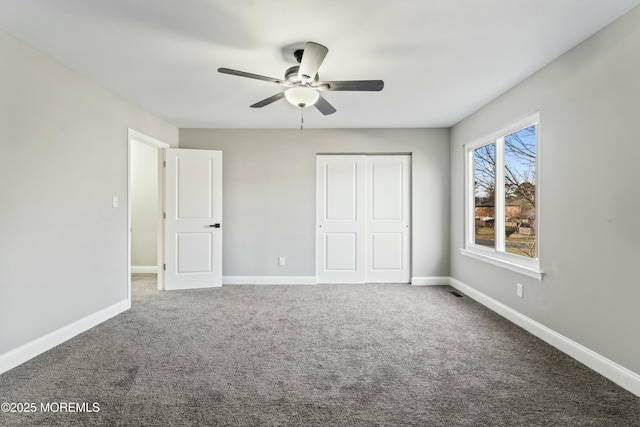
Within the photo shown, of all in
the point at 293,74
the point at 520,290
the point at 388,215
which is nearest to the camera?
the point at 293,74

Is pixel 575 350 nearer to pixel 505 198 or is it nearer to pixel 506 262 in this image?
pixel 506 262


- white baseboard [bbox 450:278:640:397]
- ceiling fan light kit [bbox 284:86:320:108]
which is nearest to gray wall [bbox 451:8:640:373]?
white baseboard [bbox 450:278:640:397]

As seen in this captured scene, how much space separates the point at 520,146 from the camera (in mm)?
3152

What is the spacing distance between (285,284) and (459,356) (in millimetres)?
2799

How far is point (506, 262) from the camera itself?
3.20 meters

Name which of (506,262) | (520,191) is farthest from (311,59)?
(506,262)

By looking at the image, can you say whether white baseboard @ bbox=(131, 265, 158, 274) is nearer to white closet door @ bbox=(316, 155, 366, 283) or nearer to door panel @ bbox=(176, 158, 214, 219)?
door panel @ bbox=(176, 158, 214, 219)

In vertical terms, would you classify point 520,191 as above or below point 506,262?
above

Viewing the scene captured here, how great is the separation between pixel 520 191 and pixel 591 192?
3.12 feet

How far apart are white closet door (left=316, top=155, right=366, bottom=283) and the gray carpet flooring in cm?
140

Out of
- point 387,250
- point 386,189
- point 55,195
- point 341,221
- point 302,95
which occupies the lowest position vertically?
point 387,250

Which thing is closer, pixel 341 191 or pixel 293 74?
pixel 293 74

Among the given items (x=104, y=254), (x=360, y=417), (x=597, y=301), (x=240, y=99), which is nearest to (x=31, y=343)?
(x=104, y=254)

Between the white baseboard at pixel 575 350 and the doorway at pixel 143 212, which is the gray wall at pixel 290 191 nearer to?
the doorway at pixel 143 212
